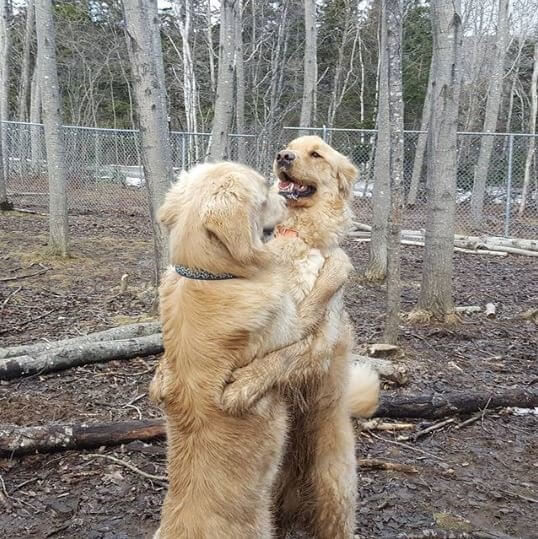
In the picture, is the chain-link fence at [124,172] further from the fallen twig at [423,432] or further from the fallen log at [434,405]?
the fallen twig at [423,432]

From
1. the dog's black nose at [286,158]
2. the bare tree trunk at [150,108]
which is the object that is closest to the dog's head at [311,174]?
the dog's black nose at [286,158]

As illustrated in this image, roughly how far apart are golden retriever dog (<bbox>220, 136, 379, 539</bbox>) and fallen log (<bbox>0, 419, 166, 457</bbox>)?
4.20ft

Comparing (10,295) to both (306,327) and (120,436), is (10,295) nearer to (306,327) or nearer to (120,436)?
(120,436)

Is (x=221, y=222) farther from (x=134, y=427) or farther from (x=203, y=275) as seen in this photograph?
(x=134, y=427)

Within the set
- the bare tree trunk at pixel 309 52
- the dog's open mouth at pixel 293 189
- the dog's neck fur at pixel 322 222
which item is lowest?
the dog's neck fur at pixel 322 222

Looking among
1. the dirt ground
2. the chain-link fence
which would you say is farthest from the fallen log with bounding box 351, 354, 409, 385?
the chain-link fence

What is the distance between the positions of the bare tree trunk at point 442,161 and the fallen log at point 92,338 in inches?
127

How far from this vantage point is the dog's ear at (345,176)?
3242 mm

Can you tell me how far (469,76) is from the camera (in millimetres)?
27312

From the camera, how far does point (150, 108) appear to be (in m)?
5.57

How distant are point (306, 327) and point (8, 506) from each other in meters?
2.10

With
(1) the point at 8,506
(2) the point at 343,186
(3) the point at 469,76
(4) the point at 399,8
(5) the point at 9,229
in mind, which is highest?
(3) the point at 469,76

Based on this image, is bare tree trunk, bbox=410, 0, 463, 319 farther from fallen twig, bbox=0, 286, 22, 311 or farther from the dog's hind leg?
fallen twig, bbox=0, 286, 22, 311

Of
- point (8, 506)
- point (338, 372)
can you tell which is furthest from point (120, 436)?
point (338, 372)
